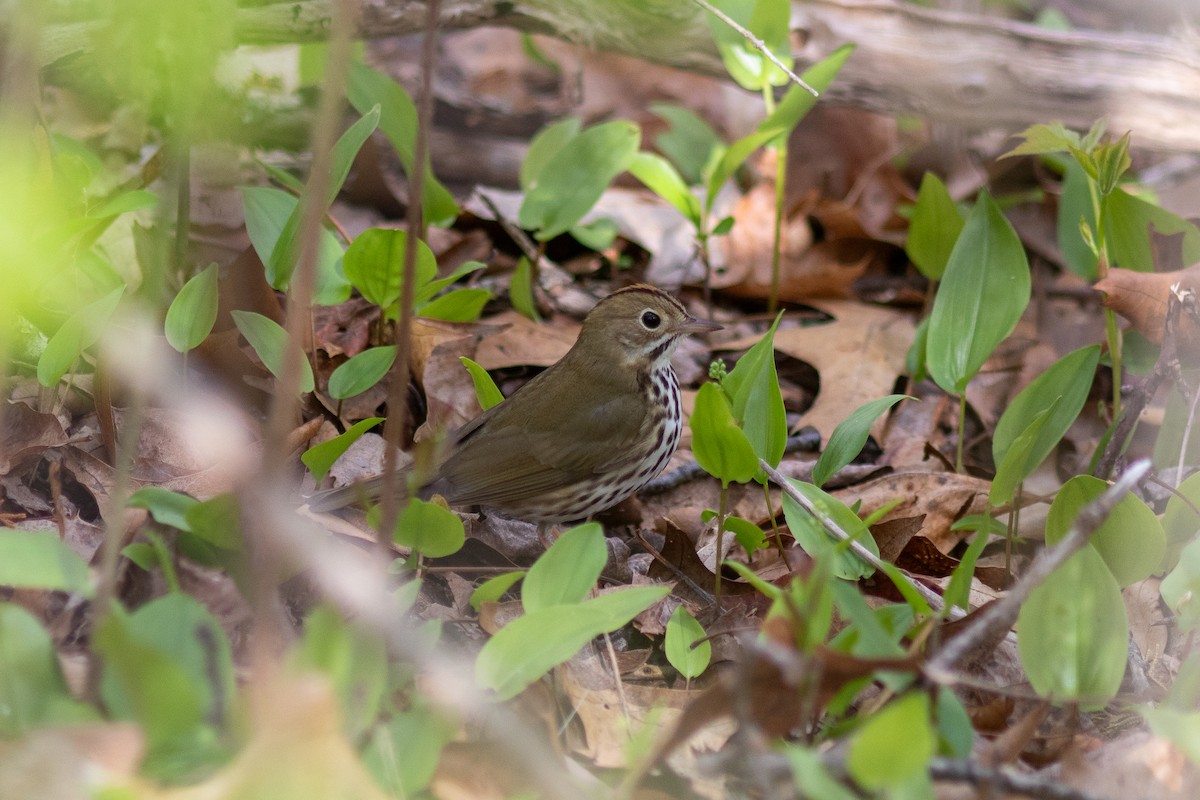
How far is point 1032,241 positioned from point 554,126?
2.45 meters

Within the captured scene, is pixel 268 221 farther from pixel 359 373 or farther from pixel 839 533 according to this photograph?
pixel 839 533

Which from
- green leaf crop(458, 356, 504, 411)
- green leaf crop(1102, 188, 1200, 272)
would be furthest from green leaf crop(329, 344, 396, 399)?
green leaf crop(1102, 188, 1200, 272)

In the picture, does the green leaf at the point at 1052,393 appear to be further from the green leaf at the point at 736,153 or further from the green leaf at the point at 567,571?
the green leaf at the point at 736,153

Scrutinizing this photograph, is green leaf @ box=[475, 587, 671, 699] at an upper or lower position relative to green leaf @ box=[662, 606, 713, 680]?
upper

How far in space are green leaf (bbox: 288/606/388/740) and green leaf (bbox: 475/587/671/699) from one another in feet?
0.71

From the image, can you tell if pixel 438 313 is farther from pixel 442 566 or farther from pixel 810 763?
pixel 810 763

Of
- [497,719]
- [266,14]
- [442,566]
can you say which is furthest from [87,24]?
[497,719]

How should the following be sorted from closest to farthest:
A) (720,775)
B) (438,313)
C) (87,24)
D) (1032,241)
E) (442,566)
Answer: (720,775) < (442,566) < (87,24) < (438,313) < (1032,241)

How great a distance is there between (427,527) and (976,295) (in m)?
1.89

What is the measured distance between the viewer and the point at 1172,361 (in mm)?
3436

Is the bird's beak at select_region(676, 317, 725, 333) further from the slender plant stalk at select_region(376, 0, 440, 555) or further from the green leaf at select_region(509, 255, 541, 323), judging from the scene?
the slender plant stalk at select_region(376, 0, 440, 555)

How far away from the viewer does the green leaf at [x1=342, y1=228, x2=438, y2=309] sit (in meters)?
3.54

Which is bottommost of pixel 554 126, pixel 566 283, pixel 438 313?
pixel 566 283

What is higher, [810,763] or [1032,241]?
[810,763]
